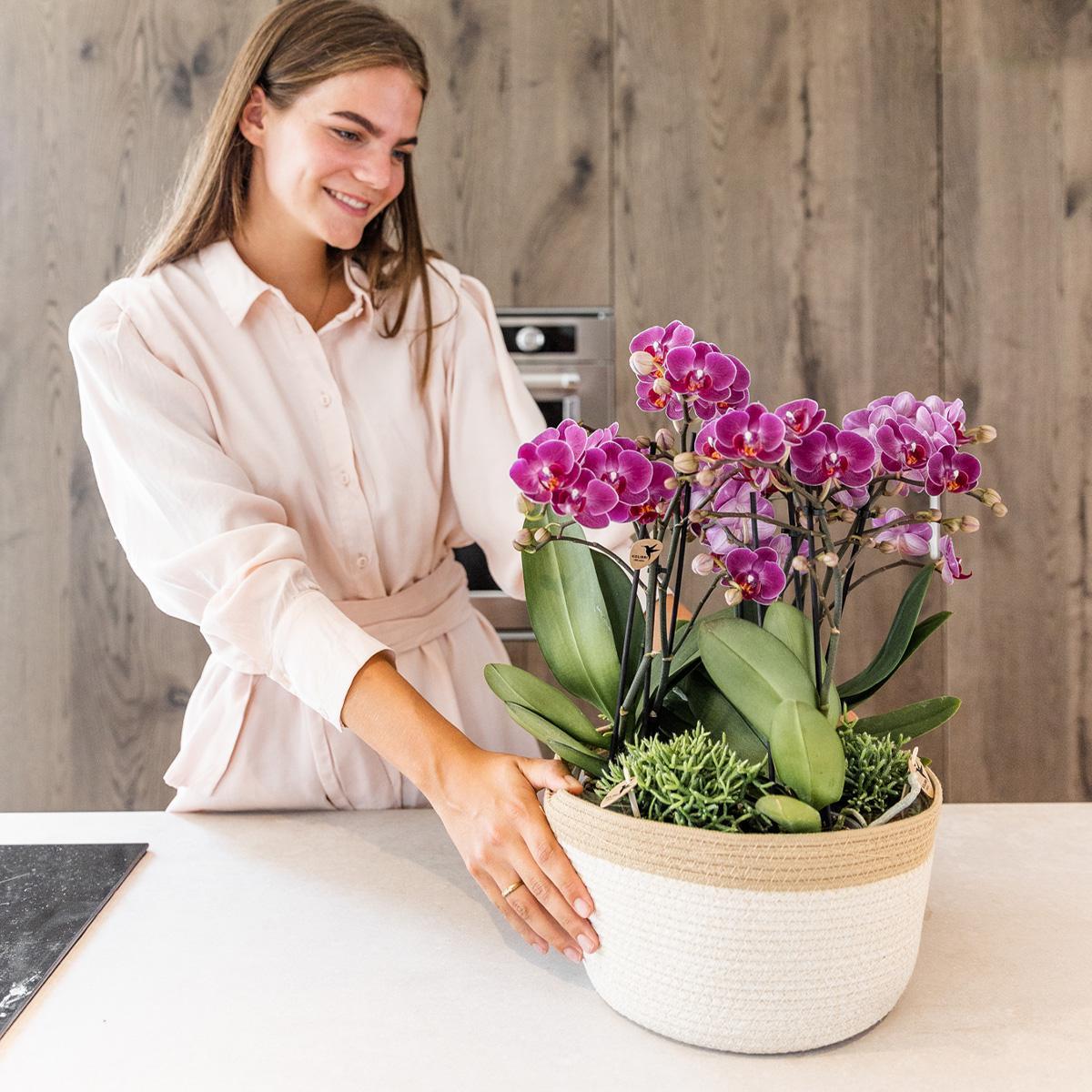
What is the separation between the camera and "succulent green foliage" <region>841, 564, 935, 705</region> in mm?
644

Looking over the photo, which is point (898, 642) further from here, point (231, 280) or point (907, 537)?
point (231, 280)

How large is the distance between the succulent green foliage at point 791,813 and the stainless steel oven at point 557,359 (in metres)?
1.63

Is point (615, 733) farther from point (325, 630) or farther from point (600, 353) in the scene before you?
point (600, 353)

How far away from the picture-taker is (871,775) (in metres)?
0.60

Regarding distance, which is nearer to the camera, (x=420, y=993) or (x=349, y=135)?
(x=420, y=993)

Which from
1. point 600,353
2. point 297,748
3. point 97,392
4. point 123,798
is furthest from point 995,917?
point 123,798

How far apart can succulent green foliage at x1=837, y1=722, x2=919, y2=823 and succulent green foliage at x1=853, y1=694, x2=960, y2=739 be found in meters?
0.05

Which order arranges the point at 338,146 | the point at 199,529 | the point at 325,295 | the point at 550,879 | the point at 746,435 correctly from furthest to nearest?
1. the point at 325,295
2. the point at 338,146
3. the point at 199,529
4. the point at 550,879
5. the point at 746,435

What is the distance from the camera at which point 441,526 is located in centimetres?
133

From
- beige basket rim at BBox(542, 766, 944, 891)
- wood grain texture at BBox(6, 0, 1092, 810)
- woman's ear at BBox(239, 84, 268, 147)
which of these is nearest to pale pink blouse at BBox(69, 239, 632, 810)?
woman's ear at BBox(239, 84, 268, 147)

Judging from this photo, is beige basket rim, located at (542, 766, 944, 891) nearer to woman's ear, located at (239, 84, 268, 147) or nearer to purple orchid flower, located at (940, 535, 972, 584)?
purple orchid flower, located at (940, 535, 972, 584)

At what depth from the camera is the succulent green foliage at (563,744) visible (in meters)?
0.64

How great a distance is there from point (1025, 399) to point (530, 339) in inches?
39.4

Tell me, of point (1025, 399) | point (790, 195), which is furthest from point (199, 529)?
point (1025, 399)
